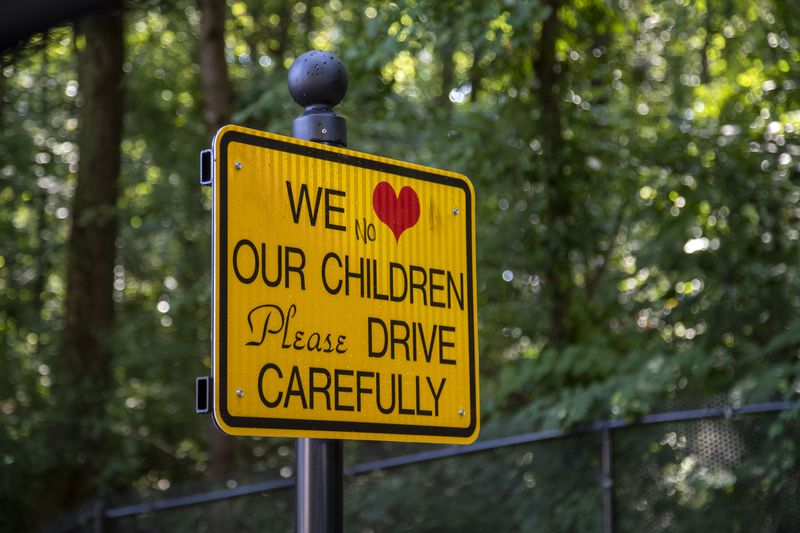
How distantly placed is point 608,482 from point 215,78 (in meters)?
7.89

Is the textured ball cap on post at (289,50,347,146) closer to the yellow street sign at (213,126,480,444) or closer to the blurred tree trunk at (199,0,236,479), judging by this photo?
the yellow street sign at (213,126,480,444)

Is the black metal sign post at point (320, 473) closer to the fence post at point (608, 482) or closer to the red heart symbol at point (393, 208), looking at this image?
the red heart symbol at point (393, 208)

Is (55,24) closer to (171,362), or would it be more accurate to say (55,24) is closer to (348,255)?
(348,255)

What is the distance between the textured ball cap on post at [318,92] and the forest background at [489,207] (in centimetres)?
280

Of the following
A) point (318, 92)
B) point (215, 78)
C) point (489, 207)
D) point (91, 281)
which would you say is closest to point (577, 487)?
point (489, 207)

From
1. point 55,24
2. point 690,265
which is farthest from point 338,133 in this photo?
point 690,265

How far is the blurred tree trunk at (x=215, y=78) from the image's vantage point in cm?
1333

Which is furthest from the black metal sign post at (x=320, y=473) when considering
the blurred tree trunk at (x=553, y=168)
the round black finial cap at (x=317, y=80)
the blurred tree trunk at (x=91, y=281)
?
the blurred tree trunk at (x=91, y=281)

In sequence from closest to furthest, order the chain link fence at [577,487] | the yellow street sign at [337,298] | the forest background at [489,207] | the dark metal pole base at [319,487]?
the yellow street sign at [337,298], the dark metal pole base at [319,487], the chain link fence at [577,487], the forest background at [489,207]

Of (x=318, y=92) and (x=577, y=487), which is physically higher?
(x=318, y=92)

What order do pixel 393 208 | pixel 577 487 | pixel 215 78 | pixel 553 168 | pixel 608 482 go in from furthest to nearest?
pixel 215 78 < pixel 553 168 < pixel 577 487 < pixel 608 482 < pixel 393 208

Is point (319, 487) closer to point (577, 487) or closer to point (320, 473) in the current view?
point (320, 473)

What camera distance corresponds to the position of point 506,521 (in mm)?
8172

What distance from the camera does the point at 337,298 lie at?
91.9 inches
